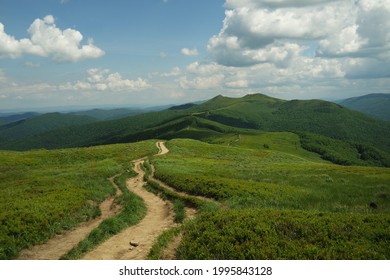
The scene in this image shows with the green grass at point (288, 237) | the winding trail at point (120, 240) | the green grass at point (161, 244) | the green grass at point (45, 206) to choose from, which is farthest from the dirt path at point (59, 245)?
the green grass at point (288, 237)

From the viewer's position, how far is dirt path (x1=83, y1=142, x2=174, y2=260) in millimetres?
13763

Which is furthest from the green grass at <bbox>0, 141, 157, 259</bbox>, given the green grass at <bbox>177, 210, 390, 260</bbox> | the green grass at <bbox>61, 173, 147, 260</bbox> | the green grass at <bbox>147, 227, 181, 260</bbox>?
the green grass at <bbox>177, 210, 390, 260</bbox>

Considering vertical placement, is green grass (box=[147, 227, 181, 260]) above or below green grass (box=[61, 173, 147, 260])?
above

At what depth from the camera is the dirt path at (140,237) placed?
13763 millimetres

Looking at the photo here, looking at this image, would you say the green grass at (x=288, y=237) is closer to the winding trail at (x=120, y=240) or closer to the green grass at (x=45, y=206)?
the winding trail at (x=120, y=240)

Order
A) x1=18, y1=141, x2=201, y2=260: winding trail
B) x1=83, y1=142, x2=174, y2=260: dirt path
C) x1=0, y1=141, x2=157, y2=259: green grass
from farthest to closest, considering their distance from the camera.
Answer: x1=0, y1=141, x2=157, y2=259: green grass → x1=18, y1=141, x2=201, y2=260: winding trail → x1=83, y1=142, x2=174, y2=260: dirt path

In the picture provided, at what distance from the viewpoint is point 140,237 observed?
1595 centimetres

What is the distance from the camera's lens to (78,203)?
2244 cm

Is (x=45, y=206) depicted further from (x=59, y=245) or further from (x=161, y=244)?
(x=161, y=244)

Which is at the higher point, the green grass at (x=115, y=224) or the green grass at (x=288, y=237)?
the green grass at (x=288, y=237)

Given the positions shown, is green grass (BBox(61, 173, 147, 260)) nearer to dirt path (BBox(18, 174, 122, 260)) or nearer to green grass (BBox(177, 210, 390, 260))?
dirt path (BBox(18, 174, 122, 260))

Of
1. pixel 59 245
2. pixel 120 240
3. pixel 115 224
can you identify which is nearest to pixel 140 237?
pixel 120 240
